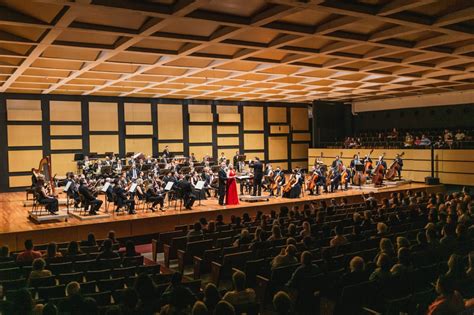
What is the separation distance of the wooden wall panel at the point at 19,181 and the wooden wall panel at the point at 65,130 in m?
Answer: 2.52

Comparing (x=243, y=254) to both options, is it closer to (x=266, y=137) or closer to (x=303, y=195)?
(x=303, y=195)

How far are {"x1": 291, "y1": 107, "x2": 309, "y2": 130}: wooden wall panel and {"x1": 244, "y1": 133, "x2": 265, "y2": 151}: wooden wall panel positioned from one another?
2.85 meters

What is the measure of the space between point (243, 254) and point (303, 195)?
1048 cm

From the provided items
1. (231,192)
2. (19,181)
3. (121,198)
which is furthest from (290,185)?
(19,181)

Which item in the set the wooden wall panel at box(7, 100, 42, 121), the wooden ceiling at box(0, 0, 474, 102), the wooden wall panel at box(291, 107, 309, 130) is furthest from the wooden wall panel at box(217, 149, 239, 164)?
the wooden wall panel at box(7, 100, 42, 121)

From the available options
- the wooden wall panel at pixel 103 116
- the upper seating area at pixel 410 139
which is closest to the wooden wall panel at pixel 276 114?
the upper seating area at pixel 410 139

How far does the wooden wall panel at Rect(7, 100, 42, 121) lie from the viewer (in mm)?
20422

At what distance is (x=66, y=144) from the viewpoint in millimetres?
21703

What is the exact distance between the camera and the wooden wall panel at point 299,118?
96.5 ft

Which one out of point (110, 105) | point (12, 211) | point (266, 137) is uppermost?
point (110, 105)

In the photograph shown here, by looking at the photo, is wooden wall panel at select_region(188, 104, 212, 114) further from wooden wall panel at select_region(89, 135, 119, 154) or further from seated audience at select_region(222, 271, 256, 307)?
seated audience at select_region(222, 271, 256, 307)

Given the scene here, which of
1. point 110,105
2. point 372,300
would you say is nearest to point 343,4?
point 372,300

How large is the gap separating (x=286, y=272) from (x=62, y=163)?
18613mm

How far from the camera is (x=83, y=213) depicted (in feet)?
43.7
